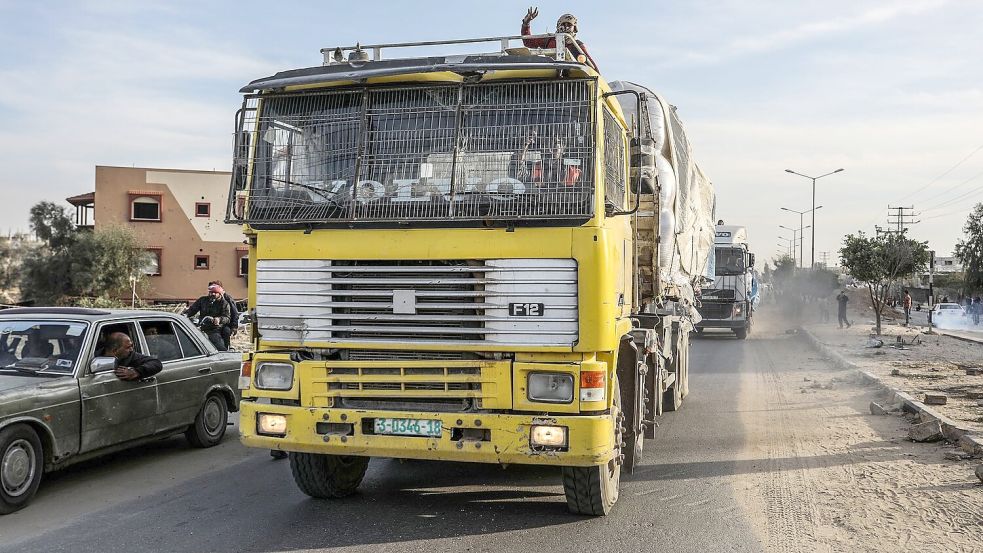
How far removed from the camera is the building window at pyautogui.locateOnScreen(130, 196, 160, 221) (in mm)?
43969

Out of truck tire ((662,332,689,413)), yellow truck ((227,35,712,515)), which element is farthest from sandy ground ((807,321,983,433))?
yellow truck ((227,35,712,515))

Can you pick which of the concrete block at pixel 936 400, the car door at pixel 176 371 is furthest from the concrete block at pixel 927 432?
the car door at pixel 176 371

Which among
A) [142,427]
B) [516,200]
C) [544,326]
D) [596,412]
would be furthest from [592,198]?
[142,427]

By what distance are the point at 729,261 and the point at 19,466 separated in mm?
21002

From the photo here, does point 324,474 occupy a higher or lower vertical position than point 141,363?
lower

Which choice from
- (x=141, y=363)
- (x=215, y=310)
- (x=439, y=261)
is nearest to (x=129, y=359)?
(x=141, y=363)

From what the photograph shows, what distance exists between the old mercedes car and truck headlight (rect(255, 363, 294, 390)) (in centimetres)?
181

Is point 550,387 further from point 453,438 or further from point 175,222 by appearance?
point 175,222

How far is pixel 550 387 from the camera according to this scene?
17.0ft

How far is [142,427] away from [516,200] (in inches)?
165

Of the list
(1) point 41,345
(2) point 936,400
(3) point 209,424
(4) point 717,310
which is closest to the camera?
(1) point 41,345

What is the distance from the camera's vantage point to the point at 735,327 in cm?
2547

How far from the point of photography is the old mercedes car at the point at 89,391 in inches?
233

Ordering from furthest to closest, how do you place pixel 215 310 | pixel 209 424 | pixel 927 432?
pixel 215 310
pixel 927 432
pixel 209 424
